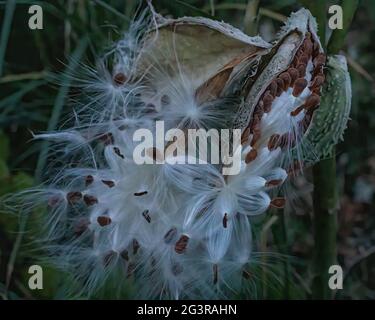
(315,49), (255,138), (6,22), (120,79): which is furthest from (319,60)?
(6,22)

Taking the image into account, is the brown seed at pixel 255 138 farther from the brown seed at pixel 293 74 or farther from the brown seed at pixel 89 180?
the brown seed at pixel 89 180

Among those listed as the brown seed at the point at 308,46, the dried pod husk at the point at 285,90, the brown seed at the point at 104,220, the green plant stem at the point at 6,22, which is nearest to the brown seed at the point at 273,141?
the dried pod husk at the point at 285,90

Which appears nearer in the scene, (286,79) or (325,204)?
(286,79)

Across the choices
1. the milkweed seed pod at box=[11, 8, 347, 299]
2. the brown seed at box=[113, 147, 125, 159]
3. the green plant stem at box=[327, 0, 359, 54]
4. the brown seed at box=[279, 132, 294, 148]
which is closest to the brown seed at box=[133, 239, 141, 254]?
the milkweed seed pod at box=[11, 8, 347, 299]

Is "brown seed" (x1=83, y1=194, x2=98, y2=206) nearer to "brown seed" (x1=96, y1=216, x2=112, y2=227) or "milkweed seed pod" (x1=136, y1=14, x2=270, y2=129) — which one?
"brown seed" (x1=96, y1=216, x2=112, y2=227)

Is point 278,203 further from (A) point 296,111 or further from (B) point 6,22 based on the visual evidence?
(B) point 6,22
